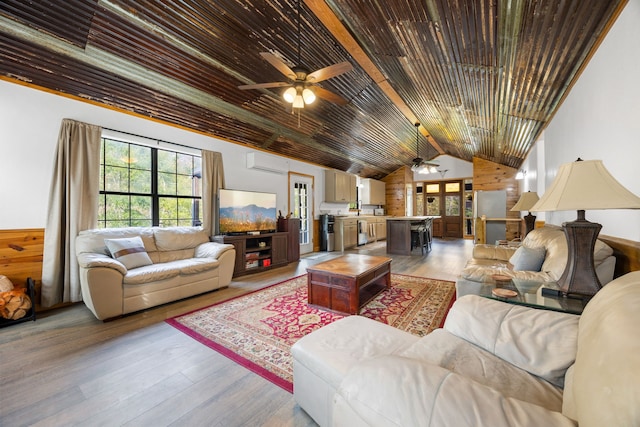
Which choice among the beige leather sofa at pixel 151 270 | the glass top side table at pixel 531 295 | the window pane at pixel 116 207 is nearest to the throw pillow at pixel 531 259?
the glass top side table at pixel 531 295

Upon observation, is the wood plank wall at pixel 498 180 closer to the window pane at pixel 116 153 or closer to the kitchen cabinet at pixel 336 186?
the kitchen cabinet at pixel 336 186

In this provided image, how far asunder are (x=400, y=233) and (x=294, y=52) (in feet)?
15.4

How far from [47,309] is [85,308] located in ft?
1.21

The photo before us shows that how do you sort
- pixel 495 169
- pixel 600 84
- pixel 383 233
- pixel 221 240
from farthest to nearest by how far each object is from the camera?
pixel 383 233 < pixel 495 169 < pixel 221 240 < pixel 600 84

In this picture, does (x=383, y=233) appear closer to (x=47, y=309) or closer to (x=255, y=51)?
(x=255, y=51)

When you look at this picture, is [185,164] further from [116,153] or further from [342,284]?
[342,284]

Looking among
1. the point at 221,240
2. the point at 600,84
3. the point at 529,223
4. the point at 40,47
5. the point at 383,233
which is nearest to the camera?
the point at 600,84

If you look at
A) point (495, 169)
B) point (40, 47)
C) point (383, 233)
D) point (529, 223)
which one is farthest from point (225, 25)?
point (495, 169)

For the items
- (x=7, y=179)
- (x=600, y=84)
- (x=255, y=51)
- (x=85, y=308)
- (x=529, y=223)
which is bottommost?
(x=85, y=308)

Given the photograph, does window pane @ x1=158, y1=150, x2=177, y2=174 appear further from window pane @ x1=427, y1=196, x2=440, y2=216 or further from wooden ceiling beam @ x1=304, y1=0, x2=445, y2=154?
window pane @ x1=427, y1=196, x2=440, y2=216

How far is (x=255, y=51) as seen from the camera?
10.0 feet

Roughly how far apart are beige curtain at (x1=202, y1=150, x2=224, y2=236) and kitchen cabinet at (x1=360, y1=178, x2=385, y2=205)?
559 centimetres

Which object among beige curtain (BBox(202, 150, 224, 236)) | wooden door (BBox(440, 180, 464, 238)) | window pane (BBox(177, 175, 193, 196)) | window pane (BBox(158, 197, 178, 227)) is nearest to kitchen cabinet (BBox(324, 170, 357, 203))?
beige curtain (BBox(202, 150, 224, 236))

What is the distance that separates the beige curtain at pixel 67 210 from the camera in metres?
2.95
